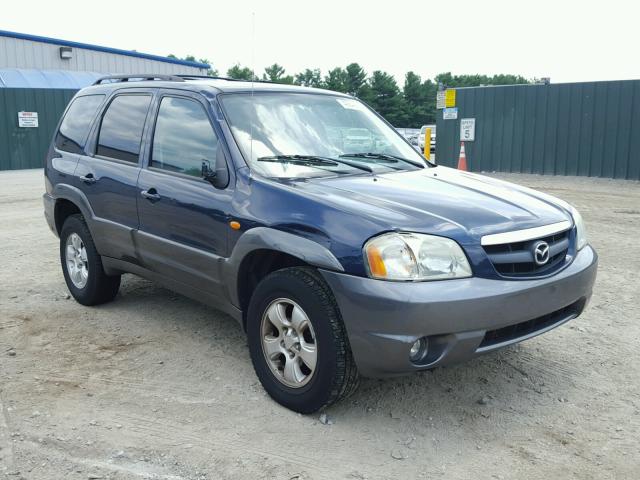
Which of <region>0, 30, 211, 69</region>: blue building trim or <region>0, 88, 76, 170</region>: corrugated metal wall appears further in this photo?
<region>0, 30, 211, 69</region>: blue building trim

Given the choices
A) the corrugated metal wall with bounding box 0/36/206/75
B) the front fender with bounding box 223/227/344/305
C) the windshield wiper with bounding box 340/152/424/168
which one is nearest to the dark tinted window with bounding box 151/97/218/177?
the front fender with bounding box 223/227/344/305

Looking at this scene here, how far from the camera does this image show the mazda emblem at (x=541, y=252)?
3.32 metres

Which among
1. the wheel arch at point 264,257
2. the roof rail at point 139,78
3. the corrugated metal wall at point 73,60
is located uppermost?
the corrugated metal wall at point 73,60

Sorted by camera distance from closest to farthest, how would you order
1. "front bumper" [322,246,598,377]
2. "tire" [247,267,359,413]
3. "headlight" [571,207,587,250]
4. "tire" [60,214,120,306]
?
"front bumper" [322,246,598,377] < "tire" [247,267,359,413] < "headlight" [571,207,587,250] < "tire" [60,214,120,306]

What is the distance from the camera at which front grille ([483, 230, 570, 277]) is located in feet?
10.5

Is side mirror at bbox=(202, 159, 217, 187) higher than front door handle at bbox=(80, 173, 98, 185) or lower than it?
higher

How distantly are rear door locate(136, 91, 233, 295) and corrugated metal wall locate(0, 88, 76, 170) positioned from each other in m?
17.5

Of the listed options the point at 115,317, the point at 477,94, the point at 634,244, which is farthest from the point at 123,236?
the point at 477,94

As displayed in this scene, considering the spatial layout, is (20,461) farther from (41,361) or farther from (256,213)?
(256,213)

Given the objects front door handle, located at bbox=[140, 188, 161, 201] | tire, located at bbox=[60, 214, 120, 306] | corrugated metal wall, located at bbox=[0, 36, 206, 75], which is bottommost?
tire, located at bbox=[60, 214, 120, 306]

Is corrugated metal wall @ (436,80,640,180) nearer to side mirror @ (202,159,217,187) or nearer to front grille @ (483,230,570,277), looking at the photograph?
front grille @ (483,230,570,277)

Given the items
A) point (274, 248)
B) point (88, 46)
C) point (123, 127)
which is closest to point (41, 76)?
point (88, 46)

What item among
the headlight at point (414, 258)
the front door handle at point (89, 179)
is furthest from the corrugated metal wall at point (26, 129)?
the headlight at point (414, 258)

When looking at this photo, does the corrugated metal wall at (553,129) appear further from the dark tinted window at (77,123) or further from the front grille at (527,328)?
the dark tinted window at (77,123)
